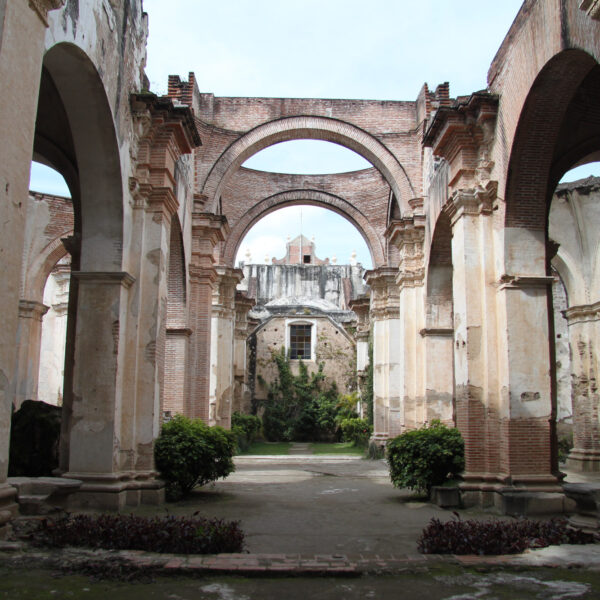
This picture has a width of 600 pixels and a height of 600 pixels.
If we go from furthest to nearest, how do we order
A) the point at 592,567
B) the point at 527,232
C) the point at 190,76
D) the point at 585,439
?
the point at 190,76
the point at 585,439
the point at 527,232
the point at 592,567

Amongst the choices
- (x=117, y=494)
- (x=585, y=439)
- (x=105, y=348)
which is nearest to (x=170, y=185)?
(x=105, y=348)

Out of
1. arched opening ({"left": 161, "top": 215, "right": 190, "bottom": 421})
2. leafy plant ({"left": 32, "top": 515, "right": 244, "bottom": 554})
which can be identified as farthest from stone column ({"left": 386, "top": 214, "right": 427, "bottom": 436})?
leafy plant ({"left": 32, "top": 515, "right": 244, "bottom": 554})

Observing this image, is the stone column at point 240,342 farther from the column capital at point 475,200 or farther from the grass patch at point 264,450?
the column capital at point 475,200

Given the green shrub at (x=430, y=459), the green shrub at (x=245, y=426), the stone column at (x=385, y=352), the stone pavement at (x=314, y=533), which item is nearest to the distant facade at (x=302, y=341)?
the green shrub at (x=245, y=426)

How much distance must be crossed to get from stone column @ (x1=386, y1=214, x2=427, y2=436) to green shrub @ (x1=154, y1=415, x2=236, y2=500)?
5972mm

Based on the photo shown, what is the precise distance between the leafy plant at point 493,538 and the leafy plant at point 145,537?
66.1 inches

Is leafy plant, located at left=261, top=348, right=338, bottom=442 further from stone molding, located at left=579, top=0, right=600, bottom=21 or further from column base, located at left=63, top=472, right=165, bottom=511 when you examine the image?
stone molding, located at left=579, top=0, right=600, bottom=21

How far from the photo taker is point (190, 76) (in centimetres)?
1725

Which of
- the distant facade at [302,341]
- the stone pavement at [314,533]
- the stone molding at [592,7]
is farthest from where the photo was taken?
the distant facade at [302,341]

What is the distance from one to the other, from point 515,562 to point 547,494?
11.6ft

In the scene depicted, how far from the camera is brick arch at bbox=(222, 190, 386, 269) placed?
22.1 meters

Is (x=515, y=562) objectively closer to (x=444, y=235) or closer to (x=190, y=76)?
(x=444, y=235)

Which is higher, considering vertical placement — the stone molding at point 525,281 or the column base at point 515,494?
the stone molding at point 525,281

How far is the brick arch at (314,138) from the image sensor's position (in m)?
17.6
